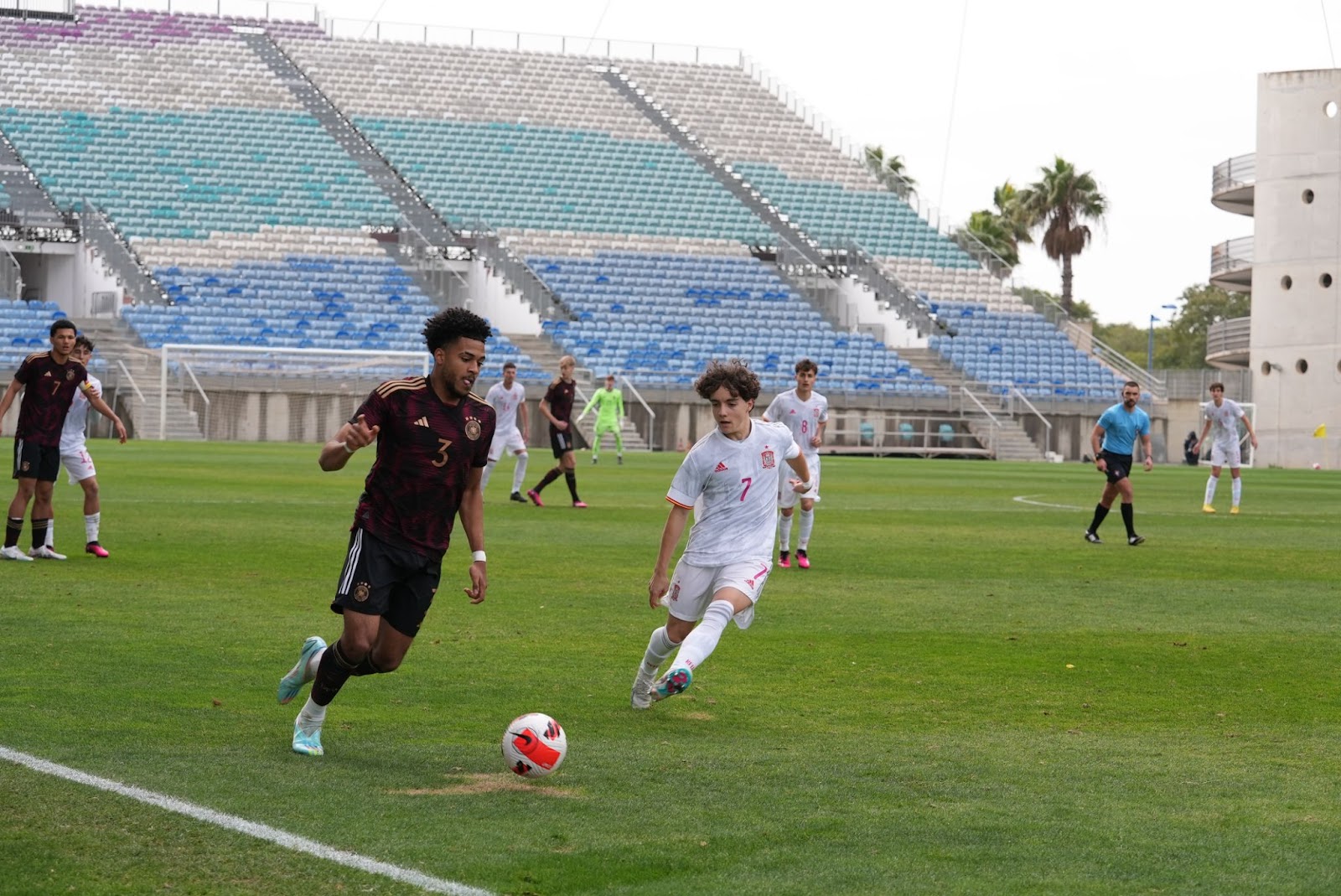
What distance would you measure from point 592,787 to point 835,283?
186 feet

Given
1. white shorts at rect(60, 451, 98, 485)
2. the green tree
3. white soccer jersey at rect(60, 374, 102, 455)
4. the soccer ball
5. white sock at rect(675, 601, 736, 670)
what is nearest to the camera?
the soccer ball

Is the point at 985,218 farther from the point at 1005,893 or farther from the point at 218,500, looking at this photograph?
the point at 1005,893

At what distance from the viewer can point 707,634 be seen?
345 inches

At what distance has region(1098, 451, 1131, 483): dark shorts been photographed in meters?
20.6

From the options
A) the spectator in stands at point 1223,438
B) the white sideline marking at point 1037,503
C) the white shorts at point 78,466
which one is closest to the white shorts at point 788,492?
the white shorts at point 78,466

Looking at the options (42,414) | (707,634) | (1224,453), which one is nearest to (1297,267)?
(1224,453)

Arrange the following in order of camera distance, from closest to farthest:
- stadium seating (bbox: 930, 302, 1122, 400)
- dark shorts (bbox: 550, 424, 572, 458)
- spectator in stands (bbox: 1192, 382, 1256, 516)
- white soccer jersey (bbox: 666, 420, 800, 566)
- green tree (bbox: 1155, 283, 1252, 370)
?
white soccer jersey (bbox: 666, 420, 800, 566) → dark shorts (bbox: 550, 424, 572, 458) → spectator in stands (bbox: 1192, 382, 1256, 516) → stadium seating (bbox: 930, 302, 1122, 400) → green tree (bbox: 1155, 283, 1252, 370)

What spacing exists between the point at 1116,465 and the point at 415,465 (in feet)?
47.8

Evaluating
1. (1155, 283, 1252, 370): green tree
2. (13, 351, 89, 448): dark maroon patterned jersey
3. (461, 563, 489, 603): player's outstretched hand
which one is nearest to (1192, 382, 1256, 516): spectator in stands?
(13, 351, 89, 448): dark maroon patterned jersey

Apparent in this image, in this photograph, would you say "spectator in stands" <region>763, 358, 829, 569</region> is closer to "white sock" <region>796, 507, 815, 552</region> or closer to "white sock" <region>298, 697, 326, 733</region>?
"white sock" <region>796, 507, 815, 552</region>

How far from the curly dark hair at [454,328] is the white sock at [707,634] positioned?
6.41 feet

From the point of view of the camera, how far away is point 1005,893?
567cm

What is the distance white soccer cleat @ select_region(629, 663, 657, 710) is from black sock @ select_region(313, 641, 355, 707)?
1878mm

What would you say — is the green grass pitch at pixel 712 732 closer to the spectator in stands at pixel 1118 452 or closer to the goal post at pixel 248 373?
the spectator in stands at pixel 1118 452
